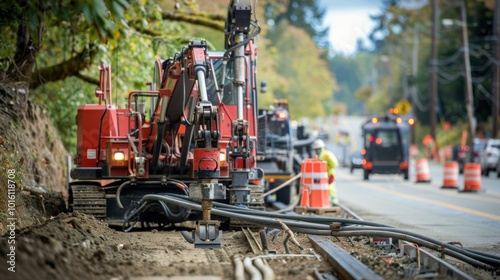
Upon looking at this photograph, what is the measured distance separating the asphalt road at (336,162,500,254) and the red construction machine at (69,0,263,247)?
359 cm

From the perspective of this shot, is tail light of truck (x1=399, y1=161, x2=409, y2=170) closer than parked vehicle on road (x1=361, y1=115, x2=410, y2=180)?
Yes

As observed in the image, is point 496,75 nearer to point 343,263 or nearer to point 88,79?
point 88,79

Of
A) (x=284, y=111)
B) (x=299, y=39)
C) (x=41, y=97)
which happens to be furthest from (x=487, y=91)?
(x=41, y=97)

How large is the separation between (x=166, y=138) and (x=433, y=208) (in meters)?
10.3

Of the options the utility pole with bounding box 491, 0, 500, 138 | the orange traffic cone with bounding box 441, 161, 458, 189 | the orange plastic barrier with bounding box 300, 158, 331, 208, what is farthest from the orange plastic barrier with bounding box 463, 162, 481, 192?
the utility pole with bounding box 491, 0, 500, 138

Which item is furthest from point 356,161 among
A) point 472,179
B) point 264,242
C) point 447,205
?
point 264,242

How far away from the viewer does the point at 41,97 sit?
26172 millimetres

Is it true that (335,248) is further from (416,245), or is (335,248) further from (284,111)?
(284,111)

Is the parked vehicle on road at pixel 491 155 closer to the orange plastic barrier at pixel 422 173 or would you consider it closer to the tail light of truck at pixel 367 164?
the tail light of truck at pixel 367 164

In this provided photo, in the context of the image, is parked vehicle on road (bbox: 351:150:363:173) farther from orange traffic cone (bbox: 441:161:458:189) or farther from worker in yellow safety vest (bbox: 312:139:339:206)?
worker in yellow safety vest (bbox: 312:139:339:206)

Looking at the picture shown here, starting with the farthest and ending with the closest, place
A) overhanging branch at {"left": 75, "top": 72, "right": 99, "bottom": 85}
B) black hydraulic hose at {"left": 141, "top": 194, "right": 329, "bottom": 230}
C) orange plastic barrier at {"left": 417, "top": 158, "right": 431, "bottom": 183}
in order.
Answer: orange plastic barrier at {"left": 417, "top": 158, "right": 431, "bottom": 183} < overhanging branch at {"left": 75, "top": 72, "right": 99, "bottom": 85} < black hydraulic hose at {"left": 141, "top": 194, "right": 329, "bottom": 230}

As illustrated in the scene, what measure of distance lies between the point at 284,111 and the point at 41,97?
6.74 m

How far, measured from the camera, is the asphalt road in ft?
59.0

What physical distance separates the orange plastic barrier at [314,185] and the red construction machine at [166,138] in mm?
3277
